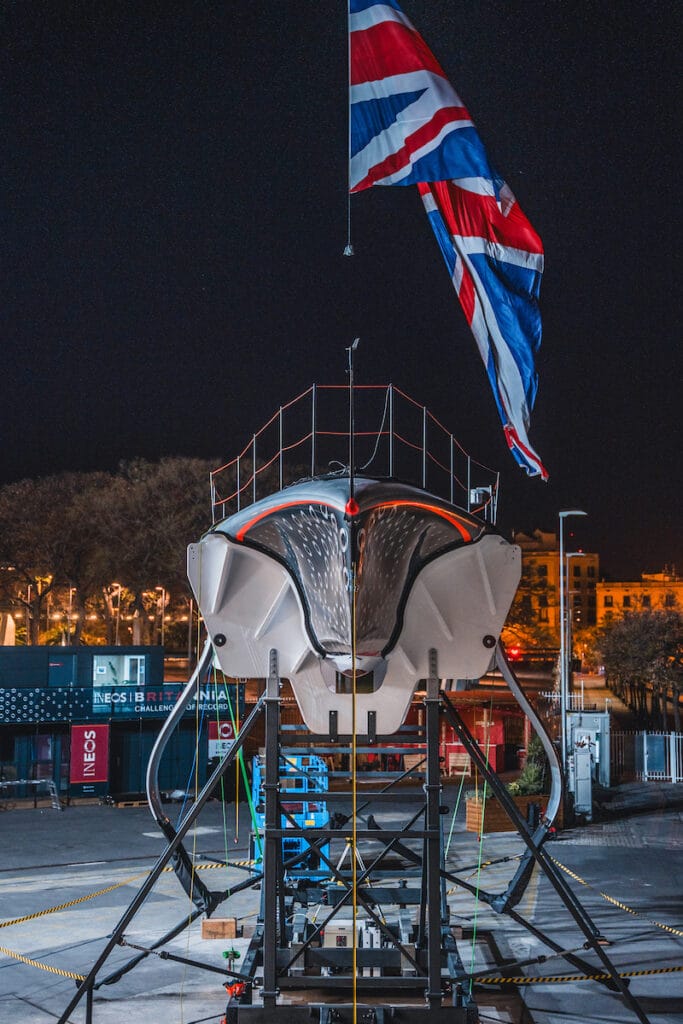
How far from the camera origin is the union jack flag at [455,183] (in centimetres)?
980

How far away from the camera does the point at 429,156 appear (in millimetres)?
10039

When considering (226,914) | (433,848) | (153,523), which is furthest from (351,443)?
(153,523)

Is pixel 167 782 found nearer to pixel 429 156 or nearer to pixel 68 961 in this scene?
pixel 68 961

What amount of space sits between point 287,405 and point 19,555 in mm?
40396

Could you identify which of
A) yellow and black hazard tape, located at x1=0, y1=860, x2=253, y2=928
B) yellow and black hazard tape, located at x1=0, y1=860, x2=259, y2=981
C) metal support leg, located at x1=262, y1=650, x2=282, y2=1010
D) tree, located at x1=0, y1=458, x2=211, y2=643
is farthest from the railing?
metal support leg, located at x1=262, y1=650, x2=282, y2=1010

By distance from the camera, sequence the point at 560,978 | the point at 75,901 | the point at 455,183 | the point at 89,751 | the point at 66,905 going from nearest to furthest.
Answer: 1. the point at 455,183
2. the point at 560,978
3. the point at 66,905
4. the point at 75,901
5. the point at 89,751

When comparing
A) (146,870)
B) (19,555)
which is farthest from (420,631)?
(19,555)

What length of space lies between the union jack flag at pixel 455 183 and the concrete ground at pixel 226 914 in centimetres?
462

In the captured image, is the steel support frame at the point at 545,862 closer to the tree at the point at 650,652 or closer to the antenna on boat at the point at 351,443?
the antenna on boat at the point at 351,443

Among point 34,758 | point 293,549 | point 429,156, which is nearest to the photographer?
point 293,549

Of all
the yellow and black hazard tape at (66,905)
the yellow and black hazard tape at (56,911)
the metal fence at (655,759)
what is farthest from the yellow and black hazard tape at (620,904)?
the metal fence at (655,759)

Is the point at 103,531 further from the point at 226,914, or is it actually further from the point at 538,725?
the point at 538,725

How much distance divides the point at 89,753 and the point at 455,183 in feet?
72.2

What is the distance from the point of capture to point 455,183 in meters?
10.6
